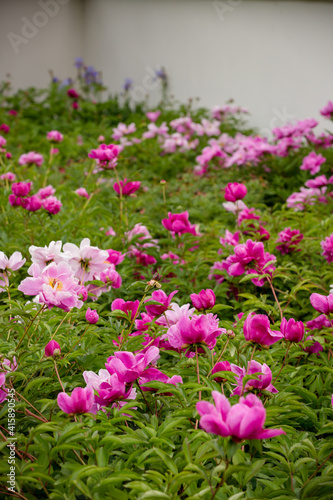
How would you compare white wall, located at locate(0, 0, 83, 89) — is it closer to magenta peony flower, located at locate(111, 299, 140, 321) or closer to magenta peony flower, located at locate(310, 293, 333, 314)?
magenta peony flower, located at locate(111, 299, 140, 321)

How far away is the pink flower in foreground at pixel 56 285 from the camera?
0.83 meters

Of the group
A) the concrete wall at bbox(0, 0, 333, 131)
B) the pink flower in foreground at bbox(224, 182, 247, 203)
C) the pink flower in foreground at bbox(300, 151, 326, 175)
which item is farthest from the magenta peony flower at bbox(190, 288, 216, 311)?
the concrete wall at bbox(0, 0, 333, 131)

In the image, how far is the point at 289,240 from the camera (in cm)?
164

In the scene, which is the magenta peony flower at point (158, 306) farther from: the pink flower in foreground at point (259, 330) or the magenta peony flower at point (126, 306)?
the pink flower in foreground at point (259, 330)

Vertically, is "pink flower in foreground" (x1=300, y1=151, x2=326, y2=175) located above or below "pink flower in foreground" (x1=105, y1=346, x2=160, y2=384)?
below

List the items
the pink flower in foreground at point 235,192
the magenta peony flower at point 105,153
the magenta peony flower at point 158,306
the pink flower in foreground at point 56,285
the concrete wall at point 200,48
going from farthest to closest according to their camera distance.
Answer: the concrete wall at point 200,48
the magenta peony flower at point 105,153
the pink flower in foreground at point 235,192
the magenta peony flower at point 158,306
the pink flower in foreground at point 56,285

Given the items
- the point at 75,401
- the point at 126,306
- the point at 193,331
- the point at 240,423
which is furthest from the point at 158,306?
the point at 240,423

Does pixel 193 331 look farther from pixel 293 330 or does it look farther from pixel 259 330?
pixel 293 330

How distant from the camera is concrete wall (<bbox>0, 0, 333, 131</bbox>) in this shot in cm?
388

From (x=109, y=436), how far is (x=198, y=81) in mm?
5084

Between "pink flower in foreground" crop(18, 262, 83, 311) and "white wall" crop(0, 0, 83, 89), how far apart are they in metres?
6.51

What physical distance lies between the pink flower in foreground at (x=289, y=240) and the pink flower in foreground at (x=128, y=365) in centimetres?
96

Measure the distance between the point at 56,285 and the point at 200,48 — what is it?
4.91 metres

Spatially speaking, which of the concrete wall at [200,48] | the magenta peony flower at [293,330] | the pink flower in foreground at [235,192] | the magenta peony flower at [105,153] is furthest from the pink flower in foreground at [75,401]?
the concrete wall at [200,48]
